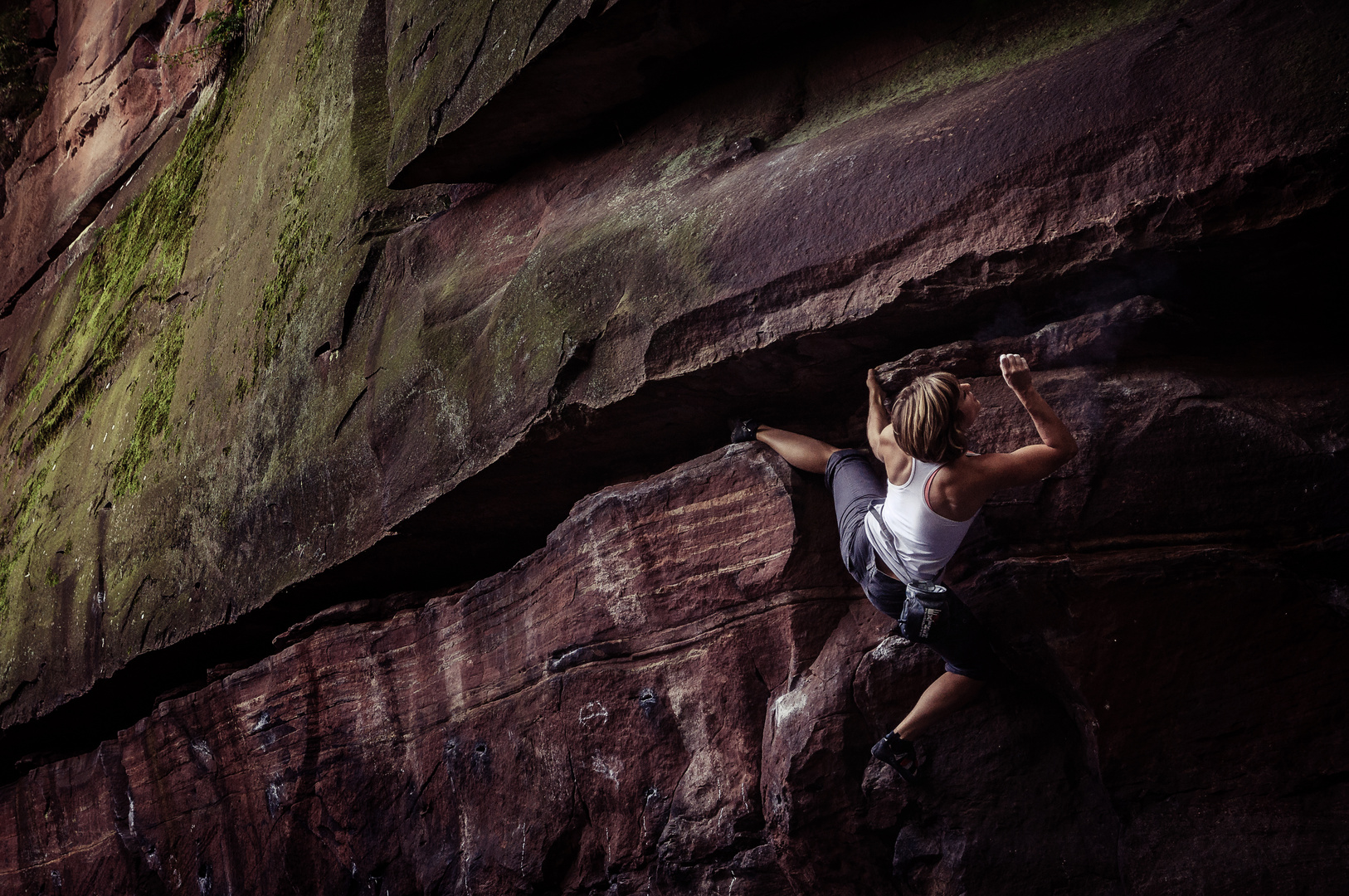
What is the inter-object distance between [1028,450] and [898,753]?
4.38 feet

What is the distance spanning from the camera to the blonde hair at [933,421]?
12.0 ft

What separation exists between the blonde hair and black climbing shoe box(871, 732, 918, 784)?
1.17 meters

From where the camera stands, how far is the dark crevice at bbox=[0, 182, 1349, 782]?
3.89m

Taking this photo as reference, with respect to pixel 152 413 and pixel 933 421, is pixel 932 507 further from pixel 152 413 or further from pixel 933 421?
pixel 152 413

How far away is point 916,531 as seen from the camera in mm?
3820

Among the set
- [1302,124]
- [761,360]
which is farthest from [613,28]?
[1302,124]

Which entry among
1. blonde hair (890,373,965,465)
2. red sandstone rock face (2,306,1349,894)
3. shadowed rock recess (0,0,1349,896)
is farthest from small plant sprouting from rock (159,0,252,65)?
blonde hair (890,373,965,465)

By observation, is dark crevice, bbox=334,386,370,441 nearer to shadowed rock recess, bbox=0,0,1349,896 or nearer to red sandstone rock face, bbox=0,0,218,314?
shadowed rock recess, bbox=0,0,1349,896

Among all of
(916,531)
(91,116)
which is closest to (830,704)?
(916,531)

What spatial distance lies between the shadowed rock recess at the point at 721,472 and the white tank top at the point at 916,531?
1.19ft

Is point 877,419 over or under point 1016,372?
under

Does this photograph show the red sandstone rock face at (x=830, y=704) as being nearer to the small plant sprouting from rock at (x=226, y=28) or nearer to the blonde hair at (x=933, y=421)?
the blonde hair at (x=933, y=421)

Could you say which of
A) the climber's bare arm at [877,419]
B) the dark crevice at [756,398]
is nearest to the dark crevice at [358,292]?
the dark crevice at [756,398]

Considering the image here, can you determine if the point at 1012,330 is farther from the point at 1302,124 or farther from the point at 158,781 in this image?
the point at 158,781
